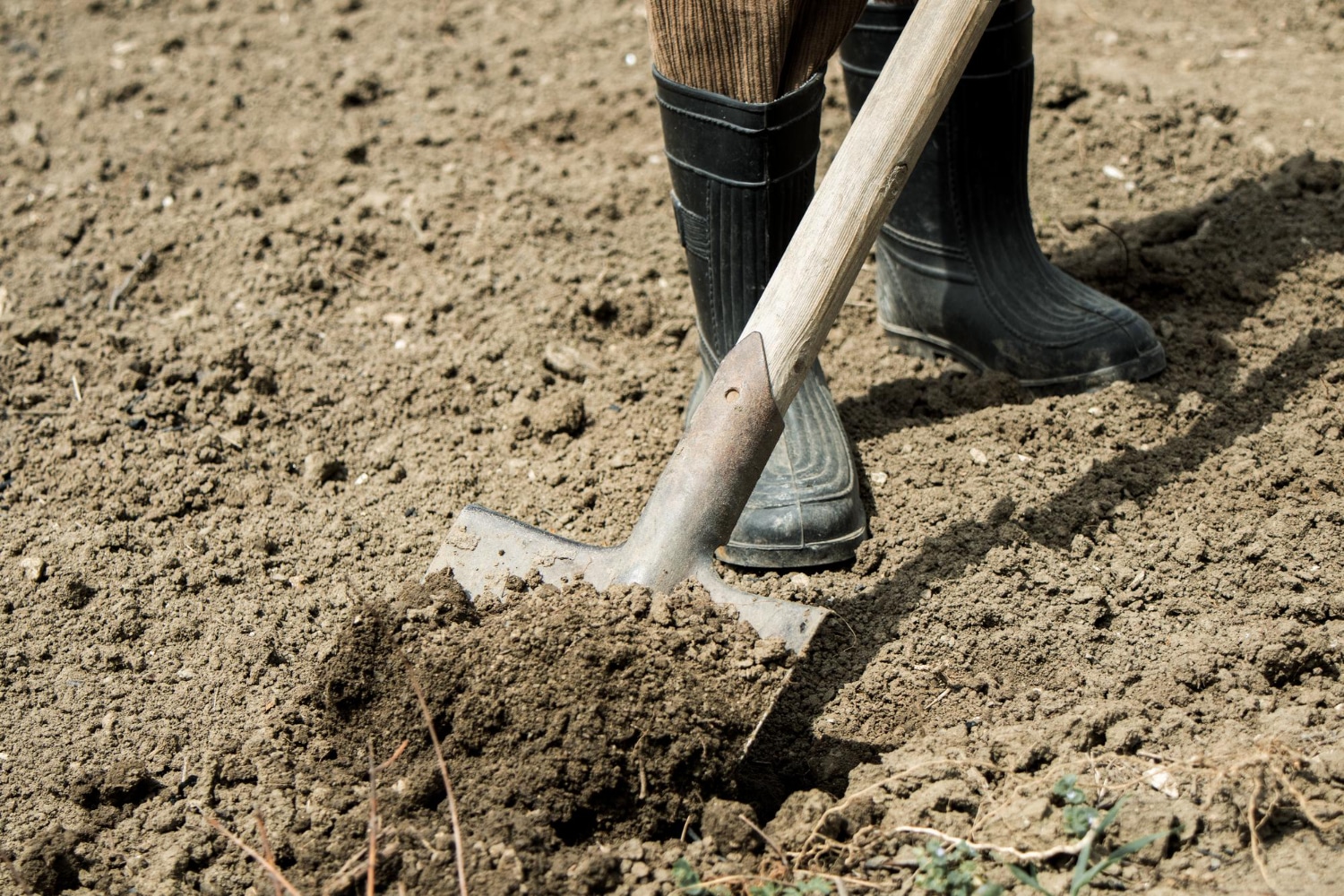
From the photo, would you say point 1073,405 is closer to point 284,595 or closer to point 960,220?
point 960,220

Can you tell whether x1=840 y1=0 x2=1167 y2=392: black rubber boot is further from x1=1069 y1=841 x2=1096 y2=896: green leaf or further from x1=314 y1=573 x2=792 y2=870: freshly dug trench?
x1=1069 y1=841 x2=1096 y2=896: green leaf

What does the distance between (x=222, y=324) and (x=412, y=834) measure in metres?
1.72

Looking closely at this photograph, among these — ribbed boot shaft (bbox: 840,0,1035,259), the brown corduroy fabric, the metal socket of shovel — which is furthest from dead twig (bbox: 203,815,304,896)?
ribbed boot shaft (bbox: 840,0,1035,259)

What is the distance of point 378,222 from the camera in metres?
3.27

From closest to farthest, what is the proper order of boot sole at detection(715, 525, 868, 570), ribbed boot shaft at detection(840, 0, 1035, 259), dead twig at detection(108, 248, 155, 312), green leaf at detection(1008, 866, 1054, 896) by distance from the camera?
1. green leaf at detection(1008, 866, 1054, 896)
2. boot sole at detection(715, 525, 868, 570)
3. ribbed boot shaft at detection(840, 0, 1035, 259)
4. dead twig at detection(108, 248, 155, 312)

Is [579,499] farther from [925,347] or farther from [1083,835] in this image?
[1083,835]

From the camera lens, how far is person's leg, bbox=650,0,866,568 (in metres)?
1.97

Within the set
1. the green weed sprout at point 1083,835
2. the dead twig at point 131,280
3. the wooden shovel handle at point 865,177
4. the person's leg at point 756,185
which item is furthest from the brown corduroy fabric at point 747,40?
the dead twig at point 131,280

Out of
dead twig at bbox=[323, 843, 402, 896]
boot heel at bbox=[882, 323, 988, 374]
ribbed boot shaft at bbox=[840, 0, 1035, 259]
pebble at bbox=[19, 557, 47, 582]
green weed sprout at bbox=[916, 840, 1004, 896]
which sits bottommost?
boot heel at bbox=[882, 323, 988, 374]

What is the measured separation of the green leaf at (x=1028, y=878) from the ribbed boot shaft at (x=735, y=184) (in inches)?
44.7

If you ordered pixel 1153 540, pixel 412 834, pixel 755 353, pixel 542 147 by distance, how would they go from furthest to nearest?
pixel 542 147 → pixel 1153 540 → pixel 755 353 → pixel 412 834

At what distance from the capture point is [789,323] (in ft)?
6.23

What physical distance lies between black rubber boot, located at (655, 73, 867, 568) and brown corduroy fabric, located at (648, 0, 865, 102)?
0.03 meters

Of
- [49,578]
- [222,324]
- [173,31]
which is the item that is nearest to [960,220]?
[222,324]
